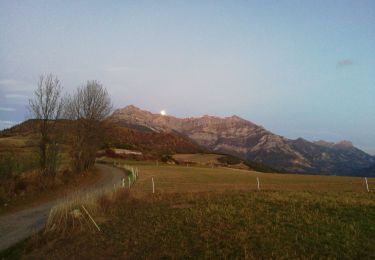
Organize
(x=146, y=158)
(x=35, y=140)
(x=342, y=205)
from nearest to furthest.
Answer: (x=342, y=205) → (x=35, y=140) → (x=146, y=158)

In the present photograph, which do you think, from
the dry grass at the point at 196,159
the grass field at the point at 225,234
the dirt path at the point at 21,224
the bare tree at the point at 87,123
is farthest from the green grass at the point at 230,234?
the dry grass at the point at 196,159

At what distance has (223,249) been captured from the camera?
9.91 m

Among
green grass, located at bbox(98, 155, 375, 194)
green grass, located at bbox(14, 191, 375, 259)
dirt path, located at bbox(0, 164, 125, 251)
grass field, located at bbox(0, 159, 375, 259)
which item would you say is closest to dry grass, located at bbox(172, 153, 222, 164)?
green grass, located at bbox(98, 155, 375, 194)

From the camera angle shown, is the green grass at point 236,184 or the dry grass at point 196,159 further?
the dry grass at point 196,159

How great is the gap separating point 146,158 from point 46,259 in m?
99.3

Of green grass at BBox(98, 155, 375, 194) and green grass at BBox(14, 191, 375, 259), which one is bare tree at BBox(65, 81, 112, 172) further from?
green grass at BBox(14, 191, 375, 259)

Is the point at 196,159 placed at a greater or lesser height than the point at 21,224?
greater

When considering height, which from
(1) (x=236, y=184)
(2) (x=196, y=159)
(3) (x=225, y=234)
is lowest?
(1) (x=236, y=184)

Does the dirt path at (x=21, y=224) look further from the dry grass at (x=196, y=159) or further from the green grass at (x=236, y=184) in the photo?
the dry grass at (x=196, y=159)

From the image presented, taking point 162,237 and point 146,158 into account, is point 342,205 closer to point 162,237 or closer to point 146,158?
point 162,237

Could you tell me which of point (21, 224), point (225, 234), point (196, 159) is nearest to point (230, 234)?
point (225, 234)

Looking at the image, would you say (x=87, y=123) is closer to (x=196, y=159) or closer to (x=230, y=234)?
(x=230, y=234)

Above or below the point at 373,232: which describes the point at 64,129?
above

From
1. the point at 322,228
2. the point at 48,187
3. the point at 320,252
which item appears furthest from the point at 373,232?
the point at 48,187
